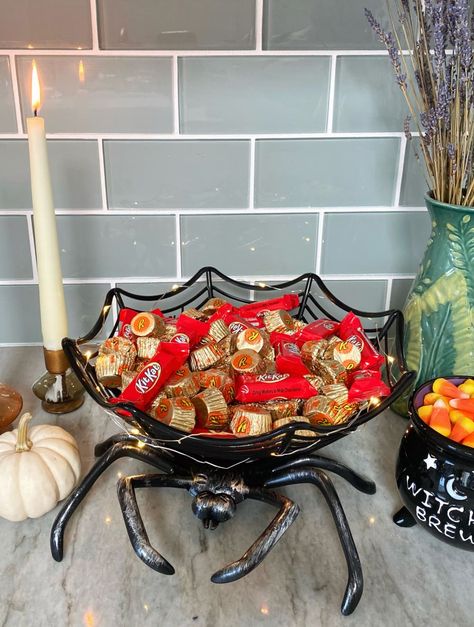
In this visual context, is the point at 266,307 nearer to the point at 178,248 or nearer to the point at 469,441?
the point at 178,248

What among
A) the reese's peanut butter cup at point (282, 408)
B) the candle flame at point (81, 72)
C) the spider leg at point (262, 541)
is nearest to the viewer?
the spider leg at point (262, 541)

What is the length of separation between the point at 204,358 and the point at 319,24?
504 millimetres

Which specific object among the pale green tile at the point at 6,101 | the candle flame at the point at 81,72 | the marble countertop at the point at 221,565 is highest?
the candle flame at the point at 81,72

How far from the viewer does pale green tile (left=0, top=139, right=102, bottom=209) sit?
867 millimetres

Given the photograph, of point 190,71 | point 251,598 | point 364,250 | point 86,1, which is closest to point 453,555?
point 251,598

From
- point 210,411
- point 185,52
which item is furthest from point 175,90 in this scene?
point 210,411

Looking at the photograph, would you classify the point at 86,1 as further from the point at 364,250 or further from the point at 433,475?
the point at 433,475

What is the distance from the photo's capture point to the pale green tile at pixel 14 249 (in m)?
0.91

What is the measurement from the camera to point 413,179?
0.91m

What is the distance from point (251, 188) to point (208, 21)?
0.24 m

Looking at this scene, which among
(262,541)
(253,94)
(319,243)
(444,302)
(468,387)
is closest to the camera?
(262,541)

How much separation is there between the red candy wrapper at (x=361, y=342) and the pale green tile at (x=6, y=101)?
0.57 metres

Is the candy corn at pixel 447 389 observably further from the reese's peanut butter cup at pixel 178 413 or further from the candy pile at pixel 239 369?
the reese's peanut butter cup at pixel 178 413

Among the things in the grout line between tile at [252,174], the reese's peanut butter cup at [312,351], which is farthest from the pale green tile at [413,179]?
the reese's peanut butter cup at [312,351]
